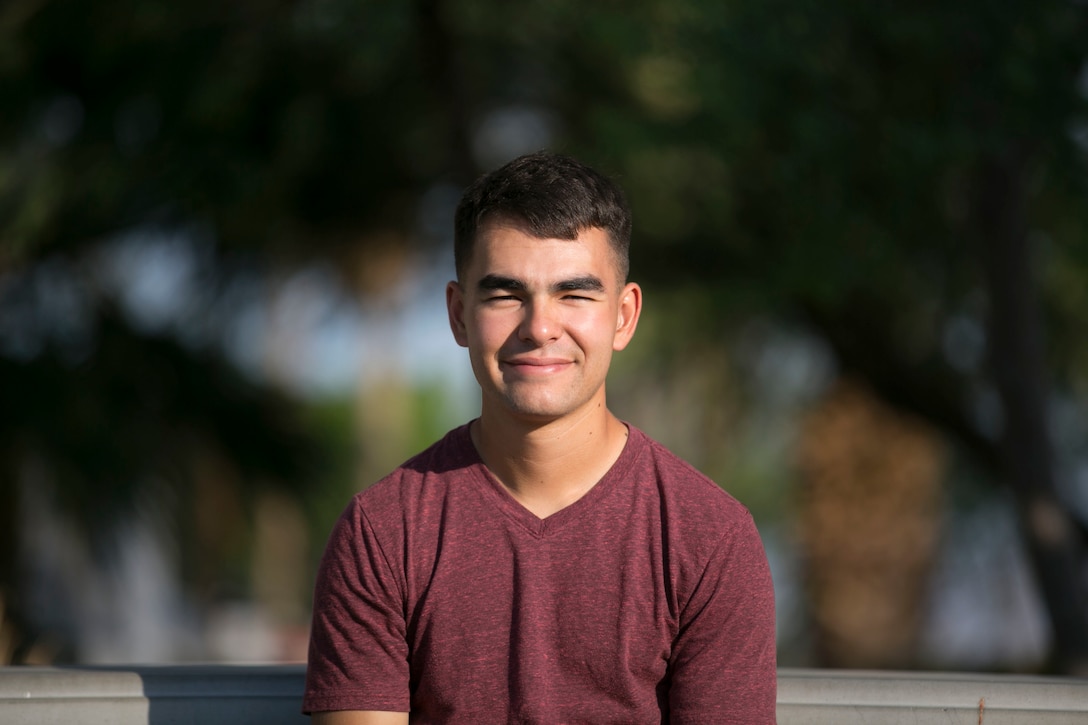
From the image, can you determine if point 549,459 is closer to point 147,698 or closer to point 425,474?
point 425,474

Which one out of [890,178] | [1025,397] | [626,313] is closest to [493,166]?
[890,178]

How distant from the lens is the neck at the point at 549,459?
2.28 m

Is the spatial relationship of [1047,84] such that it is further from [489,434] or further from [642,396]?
[642,396]

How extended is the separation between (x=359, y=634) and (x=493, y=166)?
483 centimetres

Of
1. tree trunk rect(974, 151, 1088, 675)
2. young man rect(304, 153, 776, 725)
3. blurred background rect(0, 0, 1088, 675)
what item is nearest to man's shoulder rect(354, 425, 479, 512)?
young man rect(304, 153, 776, 725)

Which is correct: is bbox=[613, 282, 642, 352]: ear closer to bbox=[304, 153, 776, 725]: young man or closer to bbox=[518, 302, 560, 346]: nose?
bbox=[304, 153, 776, 725]: young man

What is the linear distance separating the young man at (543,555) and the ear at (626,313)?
0.05 m

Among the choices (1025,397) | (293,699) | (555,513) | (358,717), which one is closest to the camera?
(358,717)

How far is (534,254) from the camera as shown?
223cm

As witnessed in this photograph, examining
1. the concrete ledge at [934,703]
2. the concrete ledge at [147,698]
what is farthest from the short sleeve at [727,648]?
the concrete ledge at [147,698]

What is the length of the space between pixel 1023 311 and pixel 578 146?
2.28 metres

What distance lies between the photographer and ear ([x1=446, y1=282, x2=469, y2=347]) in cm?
235

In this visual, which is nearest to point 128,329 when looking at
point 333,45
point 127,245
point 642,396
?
point 127,245

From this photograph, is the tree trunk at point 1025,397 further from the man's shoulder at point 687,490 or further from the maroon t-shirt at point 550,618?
the maroon t-shirt at point 550,618
